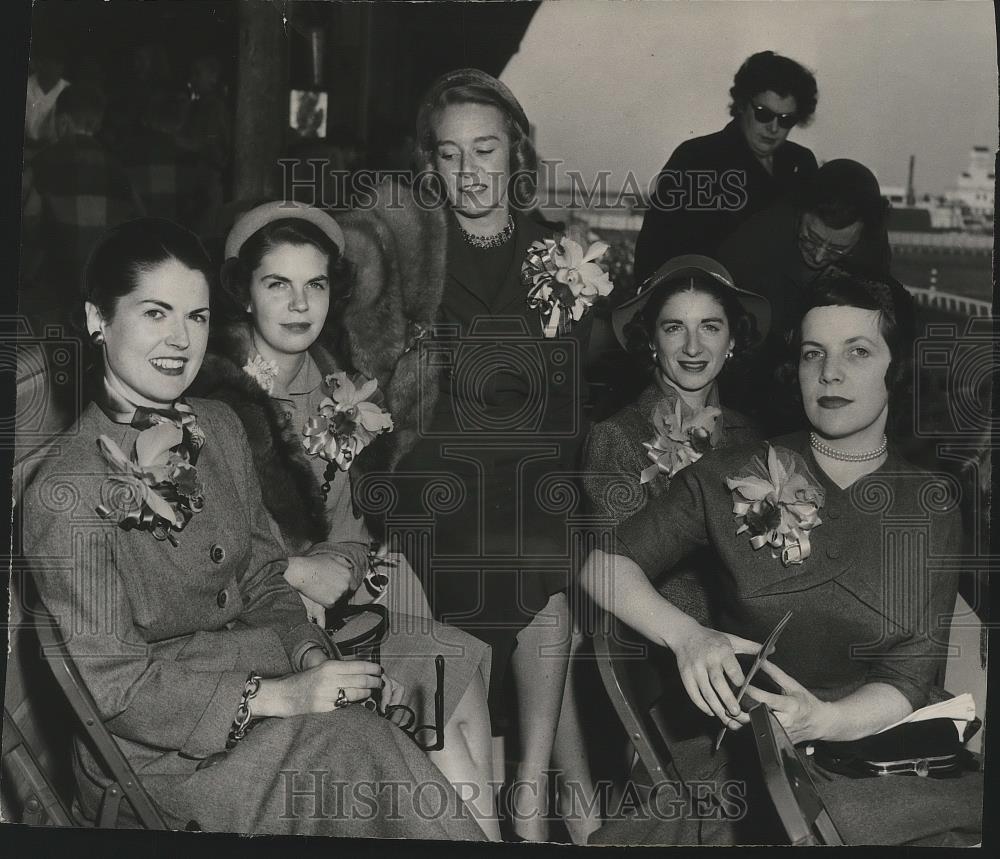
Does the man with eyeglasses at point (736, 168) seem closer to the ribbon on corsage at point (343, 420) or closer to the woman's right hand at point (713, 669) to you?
the ribbon on corsage at point (343, 420)

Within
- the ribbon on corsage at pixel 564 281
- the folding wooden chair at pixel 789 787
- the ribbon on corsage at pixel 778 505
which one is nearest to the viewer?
the folding wooden chair at pixel 789 787

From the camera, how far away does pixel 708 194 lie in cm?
333

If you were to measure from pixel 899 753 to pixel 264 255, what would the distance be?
2120mm

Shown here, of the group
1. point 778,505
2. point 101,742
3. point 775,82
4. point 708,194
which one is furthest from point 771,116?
point 101,742

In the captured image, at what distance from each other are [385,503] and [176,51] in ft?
4.49

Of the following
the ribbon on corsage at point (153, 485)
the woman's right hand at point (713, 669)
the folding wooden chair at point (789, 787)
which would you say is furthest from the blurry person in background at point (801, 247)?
the ribbon on corsage at point (153, 485)

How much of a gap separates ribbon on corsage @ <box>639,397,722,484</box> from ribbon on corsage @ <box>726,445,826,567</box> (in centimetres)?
13

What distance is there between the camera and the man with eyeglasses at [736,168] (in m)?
3.31

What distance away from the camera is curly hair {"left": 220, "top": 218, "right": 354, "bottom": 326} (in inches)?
131

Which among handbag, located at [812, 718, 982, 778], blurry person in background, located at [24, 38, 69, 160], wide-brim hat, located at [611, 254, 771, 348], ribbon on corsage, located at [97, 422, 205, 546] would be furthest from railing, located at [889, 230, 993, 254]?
blurry person in background, located at [24, 38, 69, 160]

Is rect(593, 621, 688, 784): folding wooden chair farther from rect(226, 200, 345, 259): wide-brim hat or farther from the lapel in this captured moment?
rect(226, 200, 345, 259): wide-brim hat

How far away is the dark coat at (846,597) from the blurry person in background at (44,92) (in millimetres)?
1935

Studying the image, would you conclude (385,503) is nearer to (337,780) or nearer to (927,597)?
(337,780)

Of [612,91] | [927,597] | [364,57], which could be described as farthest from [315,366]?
[927,597]
